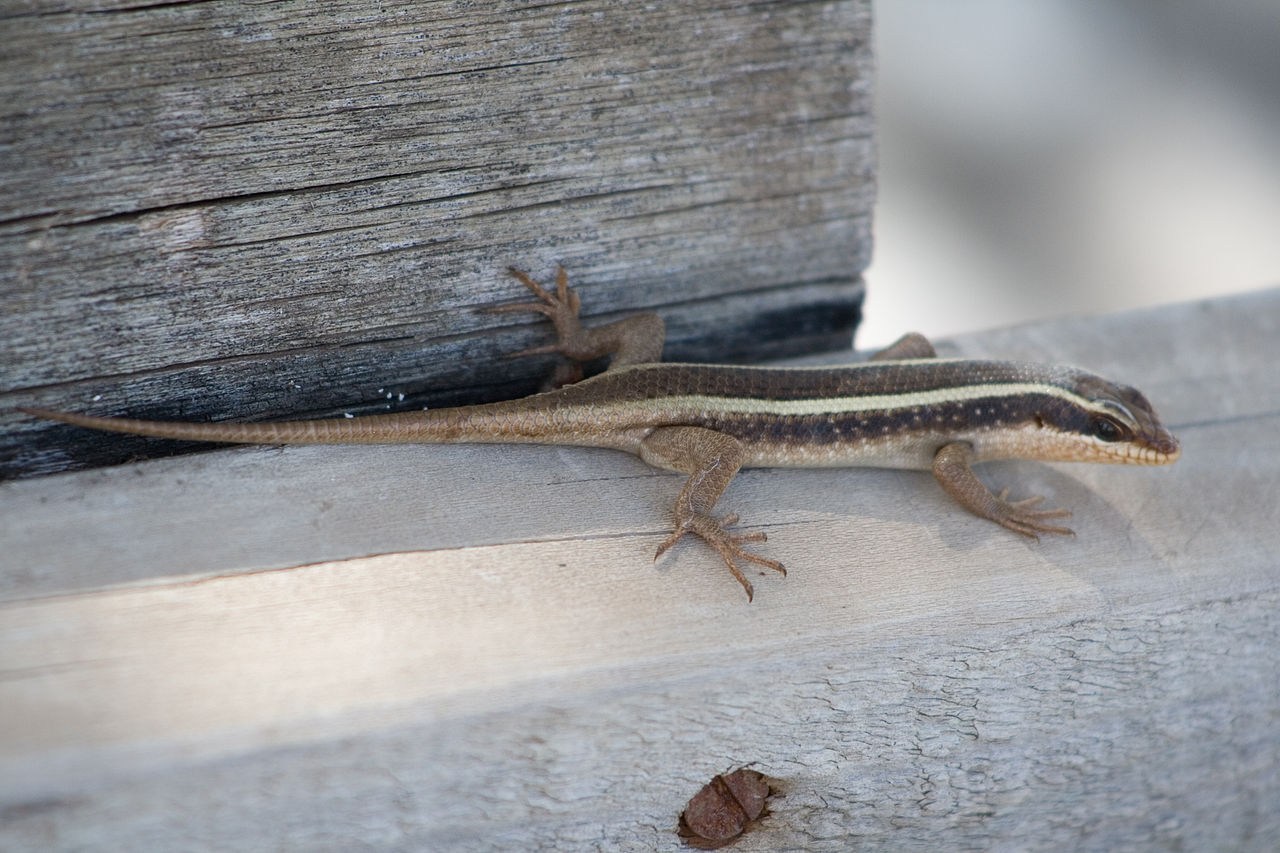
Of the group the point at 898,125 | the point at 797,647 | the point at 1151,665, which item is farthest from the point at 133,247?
the point at 898,125

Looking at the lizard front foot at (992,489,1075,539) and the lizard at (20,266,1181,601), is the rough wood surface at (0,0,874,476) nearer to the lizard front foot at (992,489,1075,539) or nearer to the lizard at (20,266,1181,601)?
the lizard at (20,266,1181,601)

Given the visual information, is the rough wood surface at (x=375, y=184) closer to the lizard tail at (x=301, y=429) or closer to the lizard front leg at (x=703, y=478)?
the lizard tail at (x=301, y=429)

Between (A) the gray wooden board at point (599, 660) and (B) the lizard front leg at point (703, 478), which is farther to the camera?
(B) the lizard front leg at point (703, 478)

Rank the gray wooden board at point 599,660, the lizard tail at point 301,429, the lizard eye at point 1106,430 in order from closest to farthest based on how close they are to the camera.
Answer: the gray wooden board at point 599,660 < the lizard tail at point 301,429 < the lizard eye at point 1106,430

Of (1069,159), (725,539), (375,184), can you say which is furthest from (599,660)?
(1069,159)

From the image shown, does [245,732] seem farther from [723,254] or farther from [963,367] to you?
[963,367]

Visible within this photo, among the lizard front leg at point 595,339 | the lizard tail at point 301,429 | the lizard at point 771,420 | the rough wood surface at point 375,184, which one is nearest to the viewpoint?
the rough wood surface at point 375,184

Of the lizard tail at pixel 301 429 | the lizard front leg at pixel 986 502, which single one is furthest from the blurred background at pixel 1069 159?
the lizard tail at pixel 301 429

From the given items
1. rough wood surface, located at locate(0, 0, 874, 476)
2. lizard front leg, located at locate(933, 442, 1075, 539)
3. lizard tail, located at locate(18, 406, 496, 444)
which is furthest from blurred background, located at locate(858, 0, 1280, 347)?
lizard tail, located at locate(18, 406, 496, 444)
